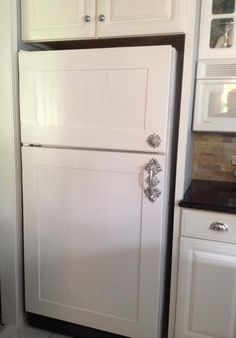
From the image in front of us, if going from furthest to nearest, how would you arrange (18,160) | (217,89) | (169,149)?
(18,160), (217,89), (169,149)

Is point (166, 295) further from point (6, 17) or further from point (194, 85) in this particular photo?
point (6, 17)

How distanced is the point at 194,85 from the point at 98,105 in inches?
20.9

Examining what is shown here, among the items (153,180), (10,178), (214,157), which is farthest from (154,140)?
(10,178)

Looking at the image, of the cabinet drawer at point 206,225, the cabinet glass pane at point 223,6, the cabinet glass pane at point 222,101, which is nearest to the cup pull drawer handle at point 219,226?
the cabinet drawer at point 206,225

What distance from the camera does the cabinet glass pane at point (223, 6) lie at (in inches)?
61.0

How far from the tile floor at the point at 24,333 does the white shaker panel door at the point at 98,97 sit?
117cm

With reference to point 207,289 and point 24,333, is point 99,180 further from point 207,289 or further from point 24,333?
point 24,333

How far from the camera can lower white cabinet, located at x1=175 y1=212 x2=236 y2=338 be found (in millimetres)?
1528

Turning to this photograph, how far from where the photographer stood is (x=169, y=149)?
1537mm

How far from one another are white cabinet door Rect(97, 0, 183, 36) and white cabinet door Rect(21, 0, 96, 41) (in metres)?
0.07

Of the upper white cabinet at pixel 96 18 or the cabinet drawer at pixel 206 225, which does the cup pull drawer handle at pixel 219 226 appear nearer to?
the cabinet drawer at pixel 206 225

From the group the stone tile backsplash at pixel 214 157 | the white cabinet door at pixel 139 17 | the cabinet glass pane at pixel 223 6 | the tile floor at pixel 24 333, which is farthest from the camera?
the stone tile backsplash at pixel 214 157

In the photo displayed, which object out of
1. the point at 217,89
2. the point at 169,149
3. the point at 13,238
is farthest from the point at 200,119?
the point at 13,238

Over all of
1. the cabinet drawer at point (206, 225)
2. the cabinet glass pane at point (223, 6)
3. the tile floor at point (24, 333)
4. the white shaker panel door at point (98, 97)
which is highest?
the cabinet glass pane at point (223, 6)
